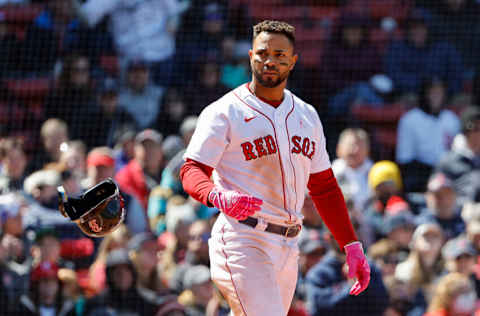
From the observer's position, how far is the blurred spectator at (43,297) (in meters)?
5.25

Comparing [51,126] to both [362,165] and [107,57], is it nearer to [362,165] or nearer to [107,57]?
[107,57]

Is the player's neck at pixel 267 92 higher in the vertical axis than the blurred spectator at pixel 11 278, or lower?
higher

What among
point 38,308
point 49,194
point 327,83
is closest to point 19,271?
point 38,308

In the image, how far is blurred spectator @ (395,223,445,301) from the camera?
563 cm

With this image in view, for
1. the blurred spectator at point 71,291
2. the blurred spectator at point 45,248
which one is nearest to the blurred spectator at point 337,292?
the blurred spectator at point 71,291

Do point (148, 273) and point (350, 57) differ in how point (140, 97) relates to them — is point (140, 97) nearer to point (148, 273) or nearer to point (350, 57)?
point (350, 57)

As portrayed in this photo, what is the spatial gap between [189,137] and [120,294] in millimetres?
1732

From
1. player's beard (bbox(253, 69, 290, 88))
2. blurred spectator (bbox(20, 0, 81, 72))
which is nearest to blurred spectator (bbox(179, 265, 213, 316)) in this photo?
player's beard (bbox(253, 69, 290, 88))

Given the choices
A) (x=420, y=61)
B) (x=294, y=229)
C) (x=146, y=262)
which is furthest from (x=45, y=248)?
(x=420, y=61)

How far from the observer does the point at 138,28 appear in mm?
8125

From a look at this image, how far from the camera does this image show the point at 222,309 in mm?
5219

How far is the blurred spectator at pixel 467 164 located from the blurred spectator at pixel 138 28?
112 inches

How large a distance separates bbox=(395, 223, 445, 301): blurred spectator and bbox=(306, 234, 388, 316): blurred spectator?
0.26 m

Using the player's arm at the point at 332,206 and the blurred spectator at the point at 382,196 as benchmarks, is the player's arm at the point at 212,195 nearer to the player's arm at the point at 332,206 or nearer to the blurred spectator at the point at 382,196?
the player's arm at the point at 332,206
